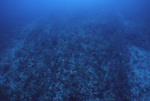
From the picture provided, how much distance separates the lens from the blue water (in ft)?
20.0

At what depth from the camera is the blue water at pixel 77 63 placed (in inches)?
241

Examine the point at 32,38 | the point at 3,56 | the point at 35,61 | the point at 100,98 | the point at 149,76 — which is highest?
the point at 32,38

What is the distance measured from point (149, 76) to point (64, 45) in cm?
1012

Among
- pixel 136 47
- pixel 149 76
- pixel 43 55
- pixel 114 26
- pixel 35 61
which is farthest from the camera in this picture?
pixel 114 26

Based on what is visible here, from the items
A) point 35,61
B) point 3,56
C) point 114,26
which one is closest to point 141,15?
point 114,26

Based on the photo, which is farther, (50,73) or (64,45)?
(64,45)

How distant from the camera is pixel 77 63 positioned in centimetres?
805

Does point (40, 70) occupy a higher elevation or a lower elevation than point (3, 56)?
lower

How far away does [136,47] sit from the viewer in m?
10.1

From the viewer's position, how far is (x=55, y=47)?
10.1 m

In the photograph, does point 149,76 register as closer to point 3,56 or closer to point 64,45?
point 64,45

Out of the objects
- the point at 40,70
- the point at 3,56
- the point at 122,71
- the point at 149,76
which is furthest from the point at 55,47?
the point at 149,76

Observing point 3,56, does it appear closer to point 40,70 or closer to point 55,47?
point 40,70

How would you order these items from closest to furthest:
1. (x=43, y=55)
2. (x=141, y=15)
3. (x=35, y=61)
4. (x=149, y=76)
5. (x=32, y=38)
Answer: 1. (x=149, y=76)
2. (x=35, y=61)
3. (x=43, y=55)
4. (x=32, y=38)
5. (x=141, y=15)
